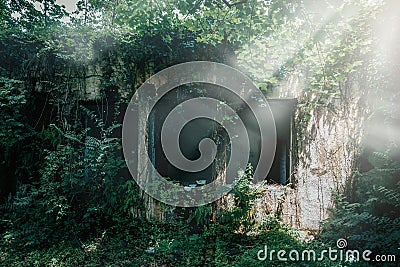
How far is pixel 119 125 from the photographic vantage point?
533cm

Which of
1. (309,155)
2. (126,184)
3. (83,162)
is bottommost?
(126,184)

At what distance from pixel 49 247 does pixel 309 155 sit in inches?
189

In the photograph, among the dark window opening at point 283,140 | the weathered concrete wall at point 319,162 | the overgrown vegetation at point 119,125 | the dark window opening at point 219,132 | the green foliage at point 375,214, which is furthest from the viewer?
the dark window opening at point 283,140

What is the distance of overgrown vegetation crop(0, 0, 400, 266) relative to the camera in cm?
396

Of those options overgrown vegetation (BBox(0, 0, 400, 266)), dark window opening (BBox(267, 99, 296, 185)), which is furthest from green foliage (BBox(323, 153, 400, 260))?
dark window opening (BBox(267, 99, 296, 185))

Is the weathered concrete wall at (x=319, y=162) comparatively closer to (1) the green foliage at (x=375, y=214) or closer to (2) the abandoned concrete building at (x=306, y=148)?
(2) the abandoned concrete building at (x=306, y=148)

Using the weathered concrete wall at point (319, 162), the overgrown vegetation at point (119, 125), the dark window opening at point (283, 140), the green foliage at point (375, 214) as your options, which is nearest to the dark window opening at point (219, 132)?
the dark window opening at point (283, 140)

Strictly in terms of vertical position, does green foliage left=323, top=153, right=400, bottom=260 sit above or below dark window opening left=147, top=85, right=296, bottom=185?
below

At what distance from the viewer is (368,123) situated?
496 cm

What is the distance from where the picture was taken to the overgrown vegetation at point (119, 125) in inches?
156

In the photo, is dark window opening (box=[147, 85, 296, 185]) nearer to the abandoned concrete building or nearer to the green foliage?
the abandoned concrete building

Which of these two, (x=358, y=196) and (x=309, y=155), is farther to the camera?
(x=309, y=155)

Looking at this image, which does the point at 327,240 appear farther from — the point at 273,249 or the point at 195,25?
the point at 195,25

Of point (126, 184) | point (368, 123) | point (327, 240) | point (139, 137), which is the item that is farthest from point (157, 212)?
point (368, 123)
